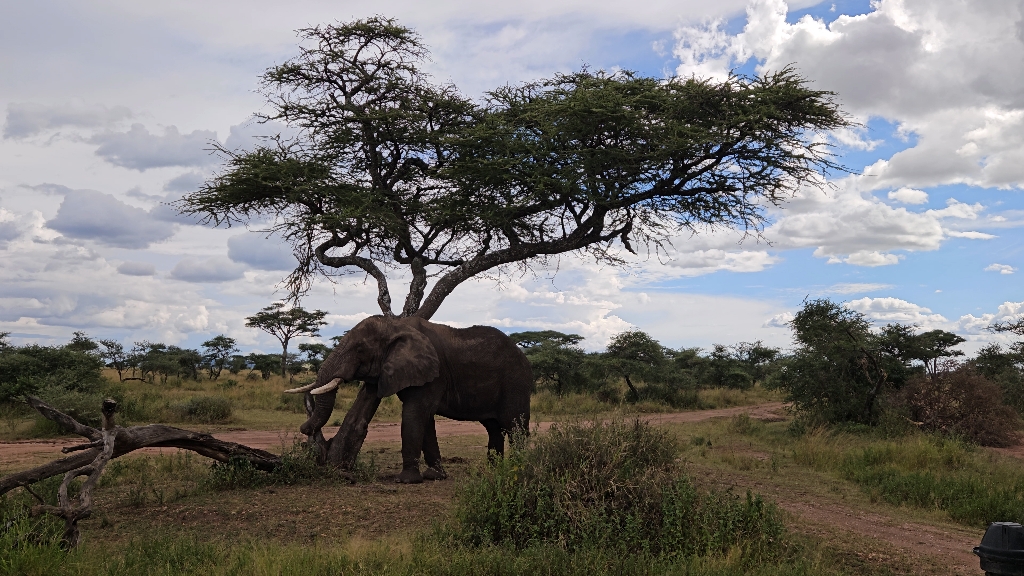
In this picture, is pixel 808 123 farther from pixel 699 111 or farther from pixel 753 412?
pixel 753 412

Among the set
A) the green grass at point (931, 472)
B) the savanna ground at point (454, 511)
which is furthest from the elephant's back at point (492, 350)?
the green grass at point (931, 472)

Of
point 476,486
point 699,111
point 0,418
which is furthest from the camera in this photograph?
point 0,418

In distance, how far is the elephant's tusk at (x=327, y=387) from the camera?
10594 mm

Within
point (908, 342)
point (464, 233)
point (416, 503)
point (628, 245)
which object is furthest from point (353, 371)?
point (908, 342)

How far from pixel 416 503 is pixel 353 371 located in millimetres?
2404

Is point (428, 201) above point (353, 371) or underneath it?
above

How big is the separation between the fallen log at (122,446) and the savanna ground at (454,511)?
0.31 metres

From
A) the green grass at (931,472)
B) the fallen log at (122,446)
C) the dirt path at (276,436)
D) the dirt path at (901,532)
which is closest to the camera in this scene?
the fallen log at (122,446)

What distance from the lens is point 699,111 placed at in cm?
1576

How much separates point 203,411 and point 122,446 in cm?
1239

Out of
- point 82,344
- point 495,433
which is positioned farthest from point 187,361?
point 495,433

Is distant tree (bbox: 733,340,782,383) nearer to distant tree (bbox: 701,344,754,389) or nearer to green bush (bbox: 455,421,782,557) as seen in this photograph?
distant tree (bbox: 701,344,754,389)

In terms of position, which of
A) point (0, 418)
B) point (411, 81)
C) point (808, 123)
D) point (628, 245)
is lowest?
point (0, 418)

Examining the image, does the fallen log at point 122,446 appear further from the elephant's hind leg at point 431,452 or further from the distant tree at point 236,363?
the distant tree at point 236,363
